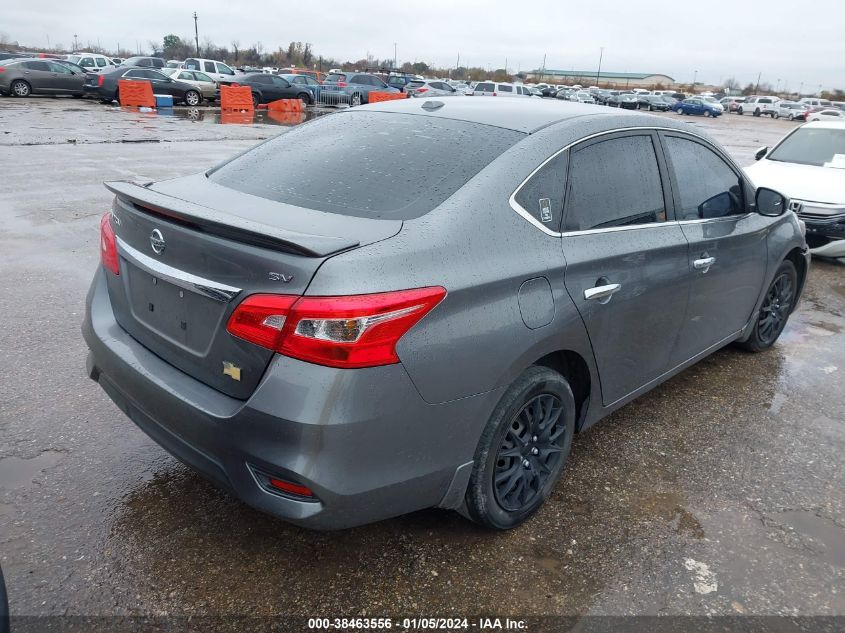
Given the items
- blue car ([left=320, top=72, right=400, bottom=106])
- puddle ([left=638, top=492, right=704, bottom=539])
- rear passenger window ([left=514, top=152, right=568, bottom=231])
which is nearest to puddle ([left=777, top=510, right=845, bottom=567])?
puddle ([left=638, top=492, right=704, bottom=539])

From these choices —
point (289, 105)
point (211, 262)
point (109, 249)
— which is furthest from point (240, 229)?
point (289, 105)

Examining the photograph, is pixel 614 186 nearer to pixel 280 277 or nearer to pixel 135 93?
pixel 280 277

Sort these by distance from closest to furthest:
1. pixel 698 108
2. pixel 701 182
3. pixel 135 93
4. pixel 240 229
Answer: pixel 240 229 → pixel 701 182 → pixel 135 93 → pixel 698 108

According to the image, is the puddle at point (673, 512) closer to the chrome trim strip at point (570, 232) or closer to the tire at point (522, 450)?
the tire at point (522, 450)

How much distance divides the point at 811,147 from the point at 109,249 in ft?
29.8

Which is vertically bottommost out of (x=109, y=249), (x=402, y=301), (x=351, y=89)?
(x=351, y=89)

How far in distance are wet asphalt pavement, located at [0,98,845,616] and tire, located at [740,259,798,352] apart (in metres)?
0.44

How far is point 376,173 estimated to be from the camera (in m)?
2.85

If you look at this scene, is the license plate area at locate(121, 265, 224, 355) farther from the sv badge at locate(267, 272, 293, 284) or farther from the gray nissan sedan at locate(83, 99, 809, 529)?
the sv badge at locate(267, 272, 293, 284)

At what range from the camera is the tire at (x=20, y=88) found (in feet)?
89.4

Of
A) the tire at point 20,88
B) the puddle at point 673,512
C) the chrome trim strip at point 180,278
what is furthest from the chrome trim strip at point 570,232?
the tire at point 20,88

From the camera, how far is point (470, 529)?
291 centimetres

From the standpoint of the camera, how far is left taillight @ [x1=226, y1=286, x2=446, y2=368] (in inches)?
82.7

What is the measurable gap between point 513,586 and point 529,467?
0.51m
